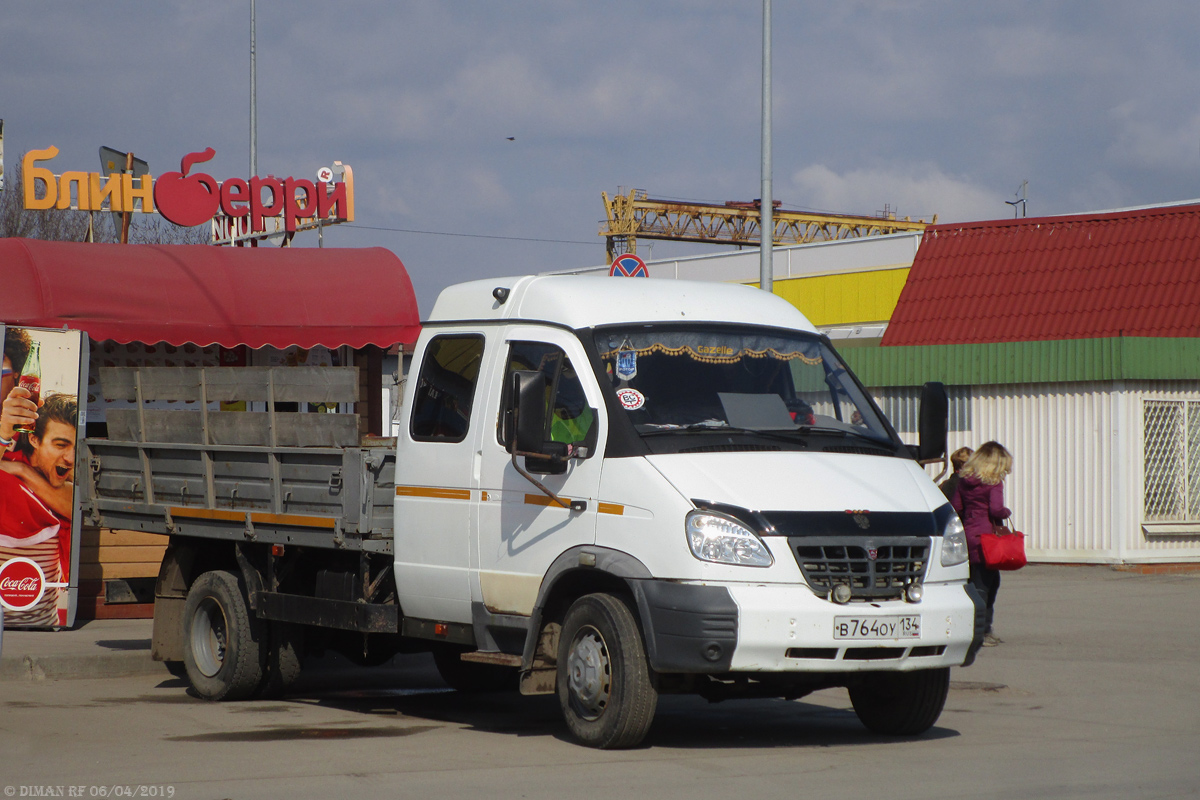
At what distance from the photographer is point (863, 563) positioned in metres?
7.39

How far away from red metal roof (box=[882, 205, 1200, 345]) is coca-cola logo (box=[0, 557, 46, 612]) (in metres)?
16.4

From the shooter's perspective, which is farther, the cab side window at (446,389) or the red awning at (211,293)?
the red awning at (211,293)

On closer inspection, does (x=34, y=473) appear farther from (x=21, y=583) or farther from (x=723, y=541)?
(x=723, y=541)

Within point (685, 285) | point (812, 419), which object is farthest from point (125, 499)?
point (812, 419)

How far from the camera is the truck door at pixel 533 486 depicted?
7855mm

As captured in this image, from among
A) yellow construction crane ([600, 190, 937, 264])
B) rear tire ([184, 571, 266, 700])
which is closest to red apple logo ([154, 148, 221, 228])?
rear tire ([184, 571, 266, 700])

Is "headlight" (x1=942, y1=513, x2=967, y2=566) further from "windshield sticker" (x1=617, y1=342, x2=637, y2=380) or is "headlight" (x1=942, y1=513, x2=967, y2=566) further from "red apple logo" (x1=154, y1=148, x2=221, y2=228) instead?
"red apple logo" (x1=154, y1=148, x2=221, y2=228)

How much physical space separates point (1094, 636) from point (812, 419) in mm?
6549

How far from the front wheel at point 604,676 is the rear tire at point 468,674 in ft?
9.19

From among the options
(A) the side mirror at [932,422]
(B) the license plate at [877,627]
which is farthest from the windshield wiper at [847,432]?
(B) the license plate at [877,627]

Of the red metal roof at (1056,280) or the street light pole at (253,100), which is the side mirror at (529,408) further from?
the street light pole at (253,100)

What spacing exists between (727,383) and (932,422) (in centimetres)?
122

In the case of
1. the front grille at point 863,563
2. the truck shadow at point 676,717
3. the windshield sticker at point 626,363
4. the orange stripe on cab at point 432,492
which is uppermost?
the windshield sticker at point 626,363

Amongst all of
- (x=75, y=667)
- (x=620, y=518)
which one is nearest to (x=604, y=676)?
(x=620, y=518)
